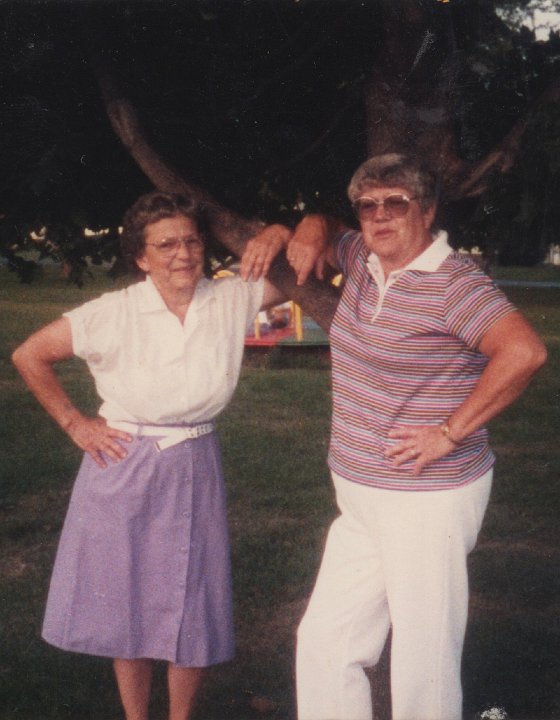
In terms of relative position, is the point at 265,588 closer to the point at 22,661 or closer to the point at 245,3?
the point at 22,661

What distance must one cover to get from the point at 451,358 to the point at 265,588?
319cm

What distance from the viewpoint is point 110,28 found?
358cm

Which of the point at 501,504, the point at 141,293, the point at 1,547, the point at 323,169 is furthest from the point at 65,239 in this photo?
the point at 501,504

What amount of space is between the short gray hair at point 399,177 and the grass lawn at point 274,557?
2.20 meters

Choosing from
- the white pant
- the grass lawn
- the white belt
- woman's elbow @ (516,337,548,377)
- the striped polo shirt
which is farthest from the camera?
the grass lawn

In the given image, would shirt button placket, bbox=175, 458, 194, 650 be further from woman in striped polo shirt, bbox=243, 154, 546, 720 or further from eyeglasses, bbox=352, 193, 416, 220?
eyeglasses, bbox=352, 193, 416, 220

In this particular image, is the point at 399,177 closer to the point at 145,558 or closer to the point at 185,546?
the point at 185,546

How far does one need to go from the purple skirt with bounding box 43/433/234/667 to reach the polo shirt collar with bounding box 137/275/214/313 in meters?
0.46

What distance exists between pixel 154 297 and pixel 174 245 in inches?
7.6

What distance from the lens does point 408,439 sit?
9.77ft

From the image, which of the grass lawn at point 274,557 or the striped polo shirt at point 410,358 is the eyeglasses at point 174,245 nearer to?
the striped polo shirt at point 410,358

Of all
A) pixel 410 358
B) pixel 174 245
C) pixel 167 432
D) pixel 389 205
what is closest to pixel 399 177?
pixel 389 205

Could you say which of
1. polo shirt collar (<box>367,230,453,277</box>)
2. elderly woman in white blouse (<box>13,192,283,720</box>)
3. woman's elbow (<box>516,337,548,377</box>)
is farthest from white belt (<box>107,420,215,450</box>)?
woman's elbow (<box>516,337,548,377</box>)

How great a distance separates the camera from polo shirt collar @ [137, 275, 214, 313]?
3.54 metres
